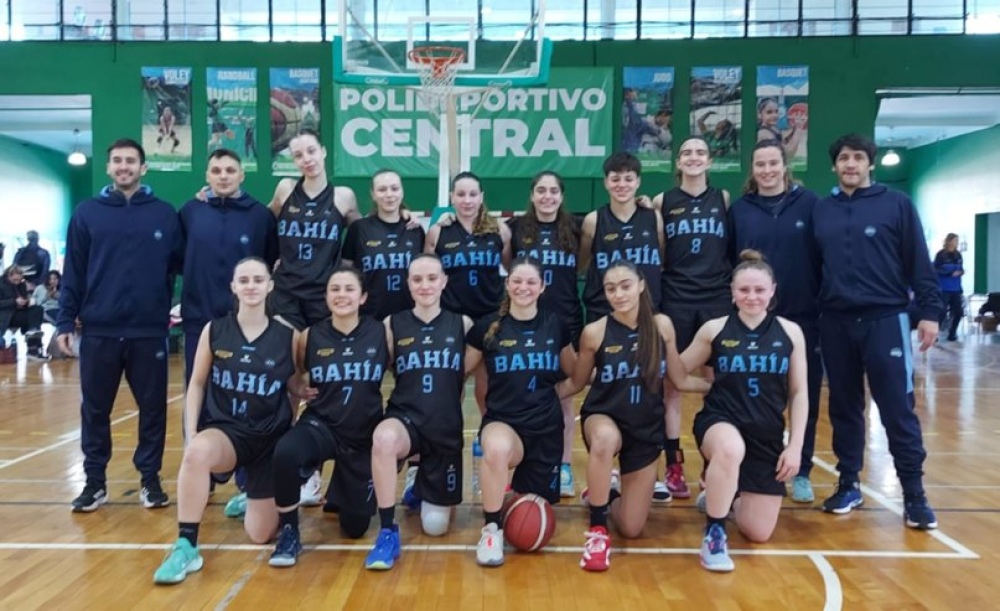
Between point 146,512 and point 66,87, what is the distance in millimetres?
10568

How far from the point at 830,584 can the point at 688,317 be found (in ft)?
4.89

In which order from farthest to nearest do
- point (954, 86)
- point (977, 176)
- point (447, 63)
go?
point (977, 176) < point (954, 86) < point (447, 63)

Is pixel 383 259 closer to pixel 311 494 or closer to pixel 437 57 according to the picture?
pixel 311 494

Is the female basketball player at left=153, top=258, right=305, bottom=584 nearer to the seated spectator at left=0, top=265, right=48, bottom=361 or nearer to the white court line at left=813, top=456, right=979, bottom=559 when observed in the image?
the white court line at left=813, top=456, right=979, bottom=559

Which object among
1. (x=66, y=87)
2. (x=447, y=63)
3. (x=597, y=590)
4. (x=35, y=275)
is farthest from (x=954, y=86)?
(x=35, y=275)

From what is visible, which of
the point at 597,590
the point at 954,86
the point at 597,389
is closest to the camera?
the point at 597,590

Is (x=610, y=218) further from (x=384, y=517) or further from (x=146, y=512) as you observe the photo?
(x=146, y=512)

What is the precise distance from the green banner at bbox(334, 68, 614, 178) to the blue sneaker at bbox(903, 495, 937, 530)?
8.70 metres

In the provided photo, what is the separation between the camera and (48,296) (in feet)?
42.0

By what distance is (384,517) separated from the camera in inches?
135

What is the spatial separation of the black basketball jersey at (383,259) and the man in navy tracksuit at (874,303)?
2112mm

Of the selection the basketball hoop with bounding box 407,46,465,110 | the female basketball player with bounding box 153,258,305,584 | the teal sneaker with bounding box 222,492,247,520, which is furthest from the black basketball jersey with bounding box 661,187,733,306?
the basketball hoop with bounding box 407,46,465,110

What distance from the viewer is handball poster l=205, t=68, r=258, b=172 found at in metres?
12.2

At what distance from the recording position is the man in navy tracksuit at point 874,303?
389 centimetres
